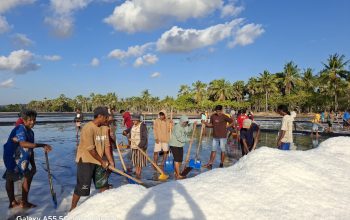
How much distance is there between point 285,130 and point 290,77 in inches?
2721

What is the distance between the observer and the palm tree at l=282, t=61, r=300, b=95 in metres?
70.9

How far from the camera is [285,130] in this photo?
25.5 feet

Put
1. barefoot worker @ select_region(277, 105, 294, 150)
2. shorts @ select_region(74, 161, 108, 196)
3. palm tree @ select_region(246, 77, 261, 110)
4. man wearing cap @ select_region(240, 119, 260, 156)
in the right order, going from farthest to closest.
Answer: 1. palm tree @ select_region(246, 77, 261, 110)
2. man wearing cap @ select_region(240, 119, 260, 156)
3. barefoot worker @ select_region(277, 105, 294, 150)
4. shorts @ select_region(74, 161, 108, 196)

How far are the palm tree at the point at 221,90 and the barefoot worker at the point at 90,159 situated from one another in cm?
8145

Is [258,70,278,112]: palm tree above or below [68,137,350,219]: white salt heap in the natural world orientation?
above

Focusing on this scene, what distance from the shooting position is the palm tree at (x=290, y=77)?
70.9m

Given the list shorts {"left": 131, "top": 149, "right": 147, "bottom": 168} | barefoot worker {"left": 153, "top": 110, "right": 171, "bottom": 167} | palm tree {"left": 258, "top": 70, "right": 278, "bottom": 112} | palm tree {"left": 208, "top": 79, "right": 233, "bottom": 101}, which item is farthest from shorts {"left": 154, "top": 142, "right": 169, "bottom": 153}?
palm tree {"left": 208, "top": 79, "right": 233, "bottom": 101}

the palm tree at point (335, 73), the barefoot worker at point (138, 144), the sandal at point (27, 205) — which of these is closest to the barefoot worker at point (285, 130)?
the barefoot worker at point (138, 144)

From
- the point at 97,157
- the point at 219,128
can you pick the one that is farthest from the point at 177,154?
the point at 97,157

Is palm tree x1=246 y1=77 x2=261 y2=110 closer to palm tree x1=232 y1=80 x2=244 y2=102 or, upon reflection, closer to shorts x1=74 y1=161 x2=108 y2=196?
palm tree x1=232 y1=80 x2=244 y2=102

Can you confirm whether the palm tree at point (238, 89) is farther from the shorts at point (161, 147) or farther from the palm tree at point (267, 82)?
the shorts at point (161, 147)

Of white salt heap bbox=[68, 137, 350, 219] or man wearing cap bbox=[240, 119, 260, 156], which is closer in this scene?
white salt heap bbox=[68, 137, 350, 219]

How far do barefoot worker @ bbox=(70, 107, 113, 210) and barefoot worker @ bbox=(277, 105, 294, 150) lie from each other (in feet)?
15.9

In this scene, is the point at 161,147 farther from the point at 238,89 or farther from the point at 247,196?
the point at 238,89
